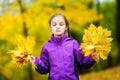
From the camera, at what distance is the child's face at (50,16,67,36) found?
4.62 m

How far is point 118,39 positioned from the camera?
20.2m

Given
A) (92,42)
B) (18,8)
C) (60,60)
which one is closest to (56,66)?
(60,60)

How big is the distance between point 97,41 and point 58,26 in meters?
0.47

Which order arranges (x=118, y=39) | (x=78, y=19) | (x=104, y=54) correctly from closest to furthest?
1. (x=104, y=54)
2. (x=78, y=19)
3. (x=118, y=39)

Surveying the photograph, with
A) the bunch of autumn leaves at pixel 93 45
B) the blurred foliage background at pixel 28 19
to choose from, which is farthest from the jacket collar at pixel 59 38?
the blurred foliage background at pixel 28 19

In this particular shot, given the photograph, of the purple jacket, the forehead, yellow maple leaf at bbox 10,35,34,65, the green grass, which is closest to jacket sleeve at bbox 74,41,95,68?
the purple jacket

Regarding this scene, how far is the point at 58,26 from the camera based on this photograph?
4.64m

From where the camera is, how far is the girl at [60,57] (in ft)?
14.8

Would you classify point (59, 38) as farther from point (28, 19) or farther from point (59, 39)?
point (28, 19)

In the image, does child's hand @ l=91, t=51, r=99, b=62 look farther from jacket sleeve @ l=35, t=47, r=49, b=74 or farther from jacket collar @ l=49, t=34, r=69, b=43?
jacket sleeve @ l=35, t=47, r=49, b=74

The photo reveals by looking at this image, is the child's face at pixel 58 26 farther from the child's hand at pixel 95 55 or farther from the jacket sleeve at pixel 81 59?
the child's hand at pixel 95 55

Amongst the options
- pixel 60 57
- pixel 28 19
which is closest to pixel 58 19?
pixel 60 57

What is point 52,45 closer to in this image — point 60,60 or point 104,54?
point 60,60

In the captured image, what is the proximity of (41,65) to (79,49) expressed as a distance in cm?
44
